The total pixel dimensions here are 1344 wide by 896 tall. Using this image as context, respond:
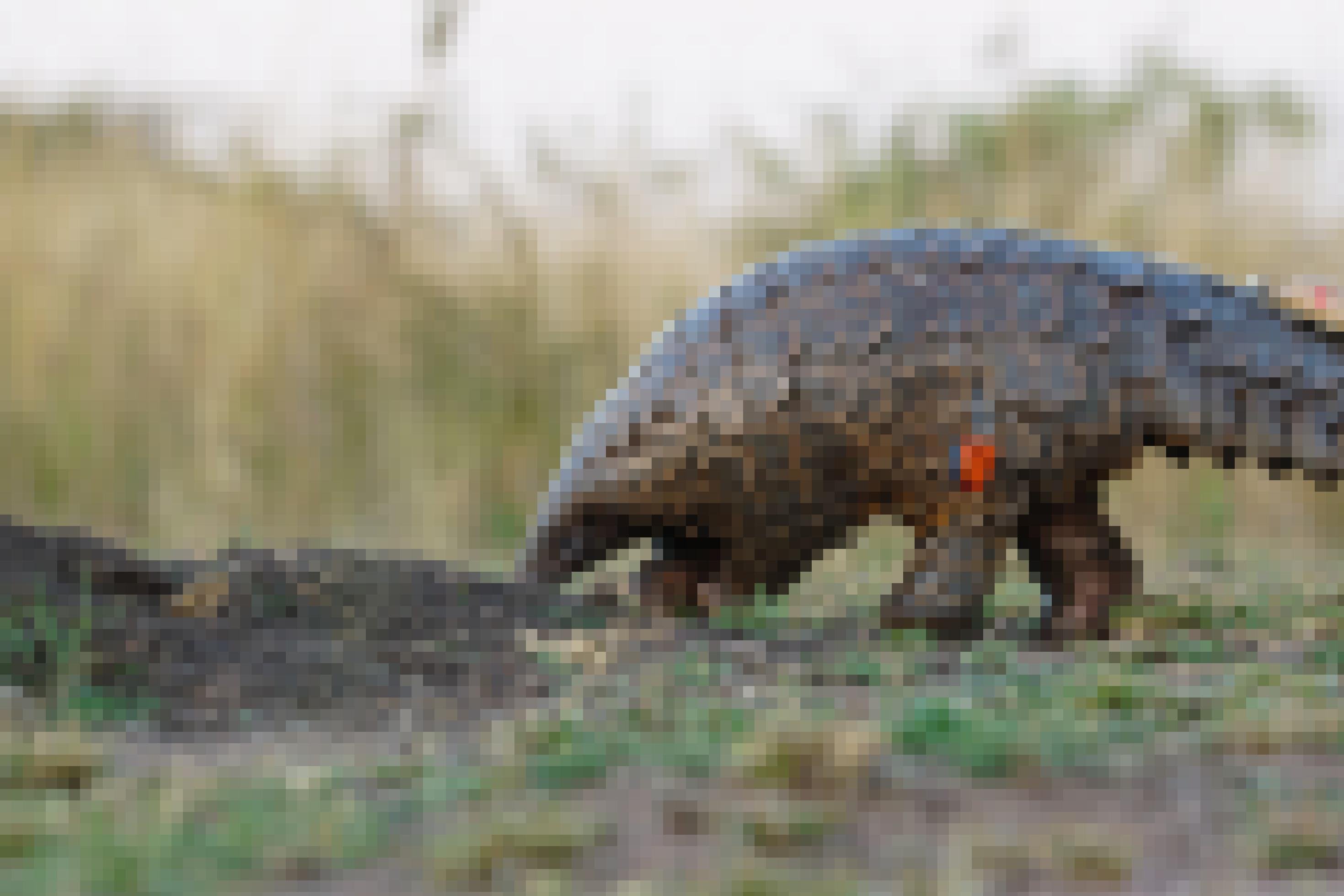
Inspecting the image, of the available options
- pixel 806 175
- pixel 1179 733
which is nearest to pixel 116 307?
pixel 806 175

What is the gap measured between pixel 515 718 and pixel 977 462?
4.52 ft

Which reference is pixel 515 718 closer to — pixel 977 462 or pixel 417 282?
pixel 977 462

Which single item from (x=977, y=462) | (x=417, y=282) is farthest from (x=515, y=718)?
(x=417, y=282)

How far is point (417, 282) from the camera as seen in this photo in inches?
319

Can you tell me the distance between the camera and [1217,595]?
18.3ft

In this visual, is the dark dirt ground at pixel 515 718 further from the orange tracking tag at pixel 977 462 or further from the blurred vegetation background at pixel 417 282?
the blurred vegetation background at pixel 417 282

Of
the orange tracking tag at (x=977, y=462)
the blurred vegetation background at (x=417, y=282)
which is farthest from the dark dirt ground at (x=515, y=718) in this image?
the blurred vegetation background at (x=417, y=282)

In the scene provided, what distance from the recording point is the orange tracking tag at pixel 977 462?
14.1 ft

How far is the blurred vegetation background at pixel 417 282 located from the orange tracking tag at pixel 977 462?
9.83 ft

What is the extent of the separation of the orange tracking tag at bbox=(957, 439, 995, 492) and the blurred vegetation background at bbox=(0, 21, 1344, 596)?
9.83 ft

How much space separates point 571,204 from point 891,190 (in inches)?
61.1

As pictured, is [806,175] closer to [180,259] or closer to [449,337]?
[449,337]

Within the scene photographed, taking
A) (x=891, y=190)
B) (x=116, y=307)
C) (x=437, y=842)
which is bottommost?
(x=437, y=842)

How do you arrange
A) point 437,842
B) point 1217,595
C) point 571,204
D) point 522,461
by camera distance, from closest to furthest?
1. point 437,842
2. point 1217,595
3. point 522,461
4. point 571,204
